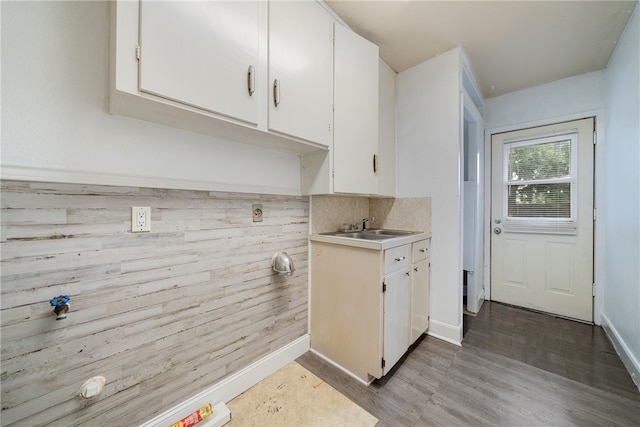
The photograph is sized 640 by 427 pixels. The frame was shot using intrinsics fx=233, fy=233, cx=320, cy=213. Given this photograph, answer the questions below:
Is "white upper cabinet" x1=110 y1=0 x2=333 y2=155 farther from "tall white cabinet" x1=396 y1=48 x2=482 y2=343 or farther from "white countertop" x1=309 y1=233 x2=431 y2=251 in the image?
"tall white cabinet" x1=396 y1=48 x2=482 y2=343

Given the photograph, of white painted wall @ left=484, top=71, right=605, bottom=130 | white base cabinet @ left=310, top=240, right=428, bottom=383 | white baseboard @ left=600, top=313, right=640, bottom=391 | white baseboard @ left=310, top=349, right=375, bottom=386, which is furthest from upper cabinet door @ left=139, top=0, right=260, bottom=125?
white painted wall @ left=484, top=71, right=605, bottom=130

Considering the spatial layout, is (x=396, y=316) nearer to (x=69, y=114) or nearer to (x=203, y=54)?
(x=203, y=54)

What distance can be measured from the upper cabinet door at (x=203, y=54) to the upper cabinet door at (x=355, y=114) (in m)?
0.66

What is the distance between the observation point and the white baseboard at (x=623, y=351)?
1.56 m

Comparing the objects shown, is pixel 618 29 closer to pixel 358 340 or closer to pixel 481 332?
pixel 481 332

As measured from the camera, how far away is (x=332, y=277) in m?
1.78

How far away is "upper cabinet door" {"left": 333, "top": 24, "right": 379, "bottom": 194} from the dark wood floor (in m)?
1.37

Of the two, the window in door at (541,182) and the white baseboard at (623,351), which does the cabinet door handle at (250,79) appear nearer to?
the white baseboard at (623,351)

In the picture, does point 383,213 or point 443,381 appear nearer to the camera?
point 443,381

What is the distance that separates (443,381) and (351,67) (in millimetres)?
2339

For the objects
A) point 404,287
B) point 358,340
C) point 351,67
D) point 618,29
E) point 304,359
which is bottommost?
point 304,359

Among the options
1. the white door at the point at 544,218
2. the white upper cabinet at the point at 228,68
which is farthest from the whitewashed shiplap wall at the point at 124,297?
the white door at the point at 544,218

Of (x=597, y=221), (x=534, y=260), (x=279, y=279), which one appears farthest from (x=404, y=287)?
(x=597, y=221)

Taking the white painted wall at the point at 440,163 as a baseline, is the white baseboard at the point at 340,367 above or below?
below
